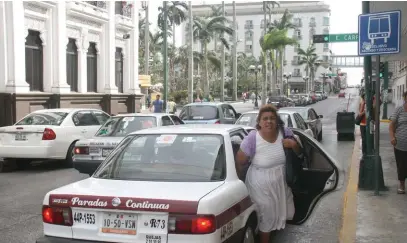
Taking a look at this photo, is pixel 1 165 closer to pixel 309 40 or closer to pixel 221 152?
pixel 221 152

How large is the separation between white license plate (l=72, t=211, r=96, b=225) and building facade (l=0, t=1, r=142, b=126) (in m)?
14.7

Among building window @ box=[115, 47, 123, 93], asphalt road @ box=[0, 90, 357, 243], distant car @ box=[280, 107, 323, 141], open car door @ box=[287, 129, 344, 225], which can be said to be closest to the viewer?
open car door @ box=[287, 129, 344, 225]

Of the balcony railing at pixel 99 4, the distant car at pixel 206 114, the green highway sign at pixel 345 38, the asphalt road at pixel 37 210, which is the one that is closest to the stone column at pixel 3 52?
the balcony railing at pixel 99 4

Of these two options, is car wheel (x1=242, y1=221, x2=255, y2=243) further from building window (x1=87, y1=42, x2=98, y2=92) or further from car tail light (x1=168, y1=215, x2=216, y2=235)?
building window (x1=87, y1=42, x2=98, y2=92)

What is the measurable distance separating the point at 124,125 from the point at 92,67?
585 inches

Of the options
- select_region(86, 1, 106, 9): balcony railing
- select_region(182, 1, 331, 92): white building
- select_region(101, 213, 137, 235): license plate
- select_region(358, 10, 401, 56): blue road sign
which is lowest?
select_region(101, 213, 137, 235): license plate

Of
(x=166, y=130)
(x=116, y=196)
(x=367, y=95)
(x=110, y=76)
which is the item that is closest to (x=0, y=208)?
(x=166, y=130)

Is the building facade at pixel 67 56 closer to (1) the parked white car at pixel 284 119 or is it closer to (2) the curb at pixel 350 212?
(1) the parked white car at pixel 284 119

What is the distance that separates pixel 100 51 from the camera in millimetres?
24188

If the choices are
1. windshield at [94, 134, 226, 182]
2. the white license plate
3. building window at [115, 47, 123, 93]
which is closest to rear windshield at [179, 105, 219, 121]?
windshield at [94, 134, 226, 182]

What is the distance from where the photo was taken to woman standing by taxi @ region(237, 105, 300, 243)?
454cm

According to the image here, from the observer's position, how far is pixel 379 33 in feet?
24.8

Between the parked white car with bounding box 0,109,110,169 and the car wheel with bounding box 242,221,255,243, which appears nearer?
the car wheel with bounding box 242,221,255,243

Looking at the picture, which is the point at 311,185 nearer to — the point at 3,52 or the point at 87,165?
the point at 87,165
